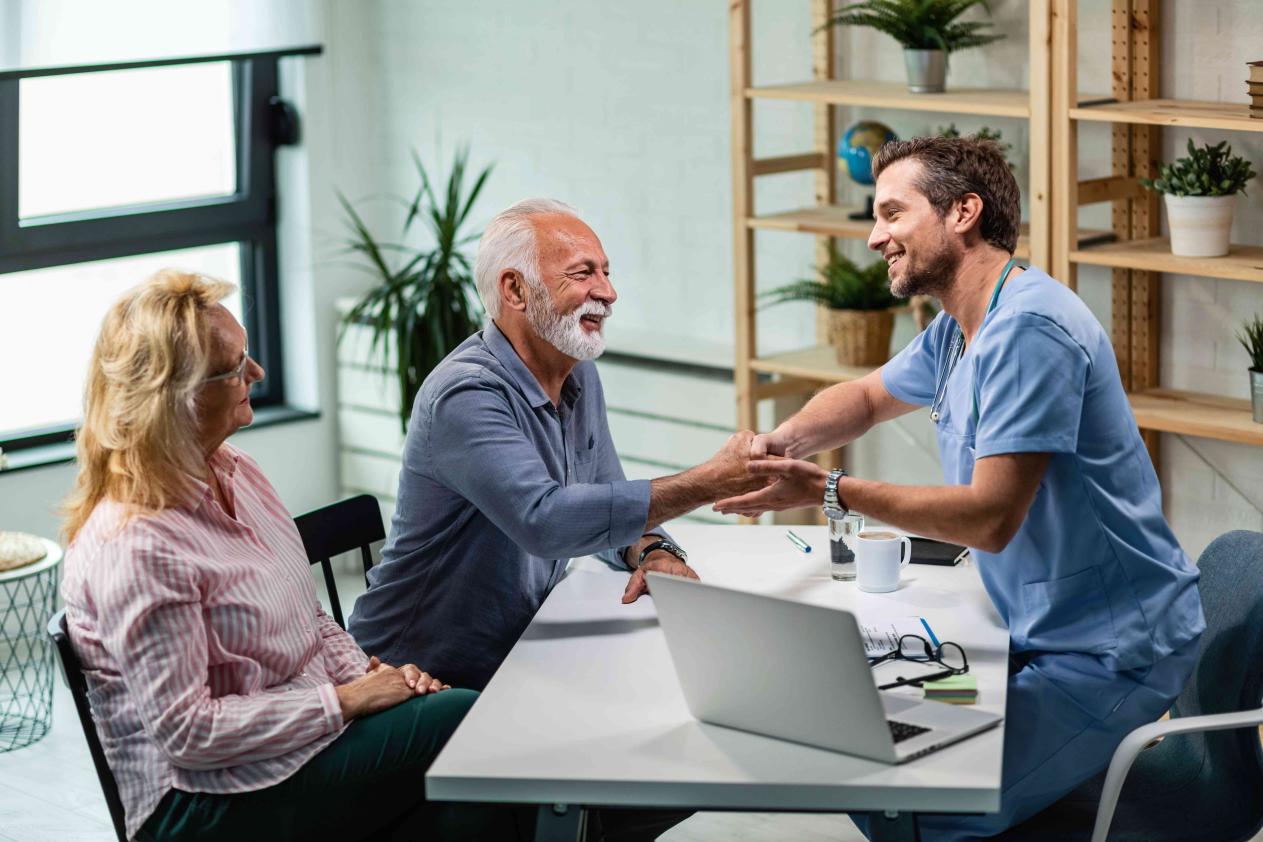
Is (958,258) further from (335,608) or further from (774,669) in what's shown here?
(335,608)

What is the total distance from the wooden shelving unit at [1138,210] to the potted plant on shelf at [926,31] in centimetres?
35

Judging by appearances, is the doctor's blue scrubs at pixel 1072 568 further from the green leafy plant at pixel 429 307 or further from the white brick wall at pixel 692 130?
the green leafy plant at pixel 429 307

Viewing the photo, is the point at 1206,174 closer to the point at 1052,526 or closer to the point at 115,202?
the point at 1052,526

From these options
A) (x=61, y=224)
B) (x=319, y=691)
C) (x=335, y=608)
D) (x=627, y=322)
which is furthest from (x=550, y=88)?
(x=319, y=691)

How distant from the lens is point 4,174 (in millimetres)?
4898

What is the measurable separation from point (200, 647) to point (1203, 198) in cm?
244

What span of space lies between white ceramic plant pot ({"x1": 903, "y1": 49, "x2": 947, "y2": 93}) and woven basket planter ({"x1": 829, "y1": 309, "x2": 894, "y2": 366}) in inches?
22.5

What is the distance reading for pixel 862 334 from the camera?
425cm

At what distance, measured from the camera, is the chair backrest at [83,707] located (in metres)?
2.16

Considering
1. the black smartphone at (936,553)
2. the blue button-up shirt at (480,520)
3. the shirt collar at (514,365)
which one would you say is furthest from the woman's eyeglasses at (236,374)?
the black smartphone at (936,553)

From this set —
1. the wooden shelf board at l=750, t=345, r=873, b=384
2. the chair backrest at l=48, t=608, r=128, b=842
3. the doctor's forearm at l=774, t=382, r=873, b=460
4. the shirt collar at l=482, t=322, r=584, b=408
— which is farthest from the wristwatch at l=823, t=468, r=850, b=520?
the wooden shelf board at l=750, t=345, r=873, b=384

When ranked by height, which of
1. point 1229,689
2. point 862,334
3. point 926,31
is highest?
point 926,31

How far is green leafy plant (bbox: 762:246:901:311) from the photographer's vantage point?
424 cm

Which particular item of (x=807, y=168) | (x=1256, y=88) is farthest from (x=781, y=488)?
(x=807, y=168)
